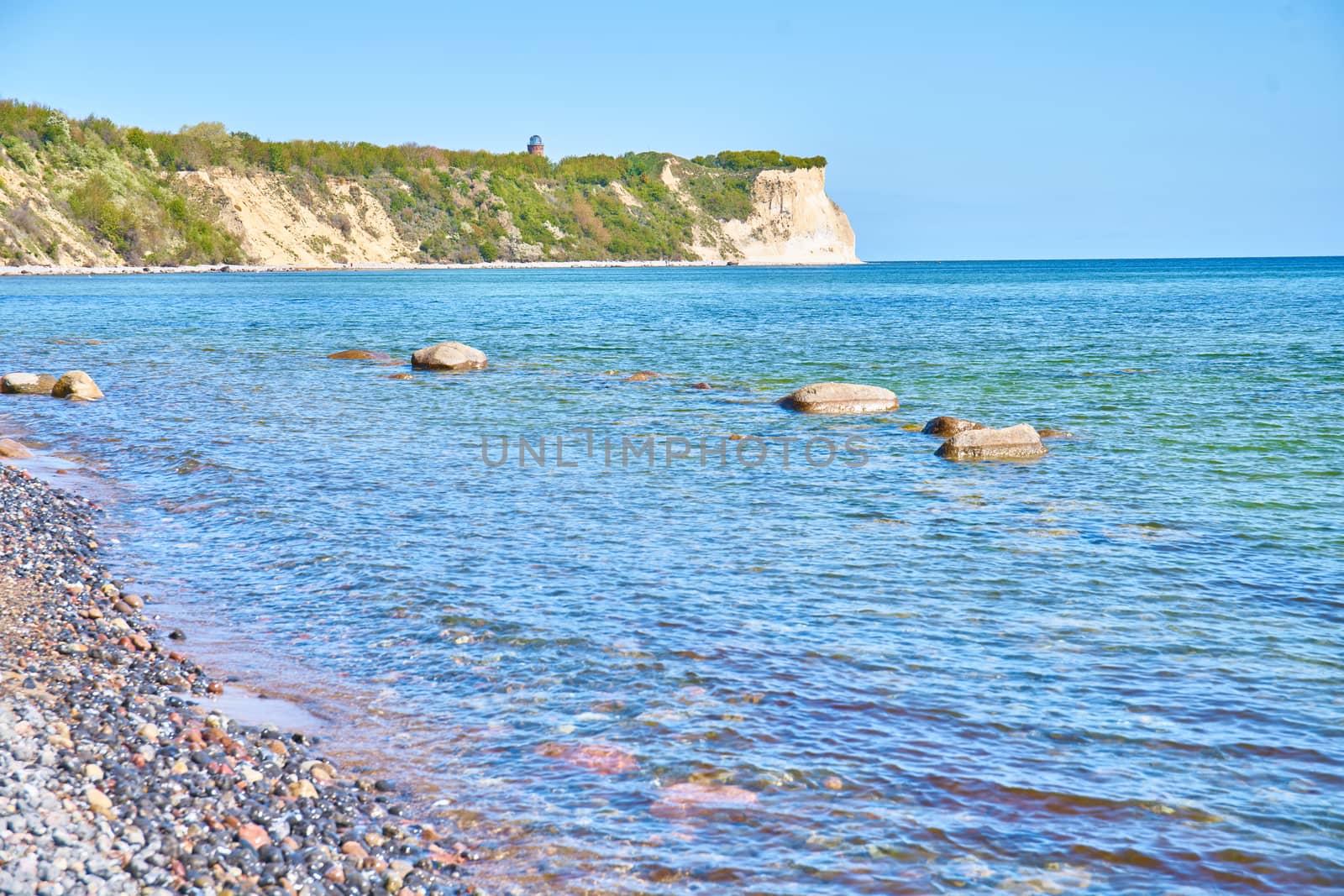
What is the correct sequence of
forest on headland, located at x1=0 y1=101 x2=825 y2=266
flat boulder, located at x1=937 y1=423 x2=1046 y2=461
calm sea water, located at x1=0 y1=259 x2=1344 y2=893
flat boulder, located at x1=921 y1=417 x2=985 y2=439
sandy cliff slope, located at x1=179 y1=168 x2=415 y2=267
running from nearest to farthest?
calm sea water, located at x1=0 y1=259 x2=1344 y2=893 < flat boulder, located at x1=937 y1=423 x2=1046 y2=461 < flat boulder, located at x1=921 y1=417 x2=985 y2=439 < forest on headland, located at x1=0 y1=101 x2=825 y2=266 < sandy cliff slope, located at x1=179 y1=168 x2=415 y2=267

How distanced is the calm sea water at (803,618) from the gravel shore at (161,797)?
0.68 meters

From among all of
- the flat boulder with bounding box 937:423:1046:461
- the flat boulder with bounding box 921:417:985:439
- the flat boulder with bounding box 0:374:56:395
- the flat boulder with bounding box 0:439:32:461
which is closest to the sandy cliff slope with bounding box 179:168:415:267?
the flat boulder with bounding box 0:374:56:395

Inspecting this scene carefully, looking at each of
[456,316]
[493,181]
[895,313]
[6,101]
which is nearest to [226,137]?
[6,101]

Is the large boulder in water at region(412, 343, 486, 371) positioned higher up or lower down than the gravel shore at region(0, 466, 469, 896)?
higher up

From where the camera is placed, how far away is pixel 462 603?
32.7 feet

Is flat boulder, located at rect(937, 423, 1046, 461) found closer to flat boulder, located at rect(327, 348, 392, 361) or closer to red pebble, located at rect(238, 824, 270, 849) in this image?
red pebble, located at rect(238, 824, 270, 849)

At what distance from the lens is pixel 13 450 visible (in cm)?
1644

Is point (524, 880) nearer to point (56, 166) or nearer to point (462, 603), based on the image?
point (462, 603)

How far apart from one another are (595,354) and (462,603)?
26.8 metres

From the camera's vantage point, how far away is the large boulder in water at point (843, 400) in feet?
74.0

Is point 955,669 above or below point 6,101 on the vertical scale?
A: below

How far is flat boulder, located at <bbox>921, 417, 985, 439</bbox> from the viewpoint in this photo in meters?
18.7

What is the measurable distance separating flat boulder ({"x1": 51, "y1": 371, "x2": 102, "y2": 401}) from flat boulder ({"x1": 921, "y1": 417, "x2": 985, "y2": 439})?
17.7 meters

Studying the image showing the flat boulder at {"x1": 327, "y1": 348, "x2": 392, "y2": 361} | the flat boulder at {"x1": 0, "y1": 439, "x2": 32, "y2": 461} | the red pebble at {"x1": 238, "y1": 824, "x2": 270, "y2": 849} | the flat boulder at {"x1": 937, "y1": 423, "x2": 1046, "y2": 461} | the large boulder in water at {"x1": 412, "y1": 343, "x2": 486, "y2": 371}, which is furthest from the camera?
the flat boulder at {"x1": 327, "y1": 348, "x2": 392, "y2": 361}
